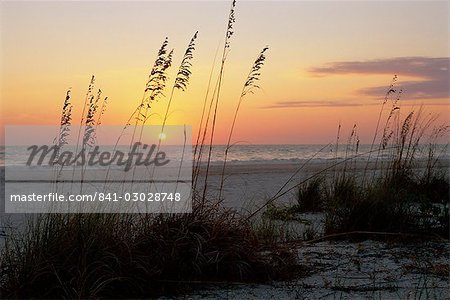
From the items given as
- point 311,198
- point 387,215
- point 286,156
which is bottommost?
point 286,156

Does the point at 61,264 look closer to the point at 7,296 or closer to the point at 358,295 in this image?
the point at 7,296

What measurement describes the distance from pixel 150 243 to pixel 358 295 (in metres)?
1.52

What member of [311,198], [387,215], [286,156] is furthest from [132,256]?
[286,156]

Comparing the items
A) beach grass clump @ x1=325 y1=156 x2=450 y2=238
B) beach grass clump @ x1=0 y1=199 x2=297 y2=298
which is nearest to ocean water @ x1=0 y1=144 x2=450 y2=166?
beach grass clump @ x1=325 y1=156 x2=450 y2=238

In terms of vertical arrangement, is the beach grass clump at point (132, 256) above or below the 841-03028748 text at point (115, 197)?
below

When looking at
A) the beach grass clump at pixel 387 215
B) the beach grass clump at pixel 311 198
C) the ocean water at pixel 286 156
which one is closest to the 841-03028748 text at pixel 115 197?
the ocean water at pixel 286 156

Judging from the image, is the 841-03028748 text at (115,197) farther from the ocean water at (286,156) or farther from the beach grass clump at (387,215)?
the beach grass clump at (387,215)

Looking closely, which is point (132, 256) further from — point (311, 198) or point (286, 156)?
point (286, 156)

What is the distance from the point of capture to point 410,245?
486 centimetres

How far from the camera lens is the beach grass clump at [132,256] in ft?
11.3

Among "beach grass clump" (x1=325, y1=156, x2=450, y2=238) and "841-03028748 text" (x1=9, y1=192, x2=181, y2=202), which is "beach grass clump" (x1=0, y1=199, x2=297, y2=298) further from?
"beach grass clump" (x1=325, y1=156, x2=450, y2=238)

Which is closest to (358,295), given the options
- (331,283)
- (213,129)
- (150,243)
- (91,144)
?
(331,283)

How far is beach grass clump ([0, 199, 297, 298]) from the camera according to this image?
3.45 meters

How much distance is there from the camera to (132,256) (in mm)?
3635
